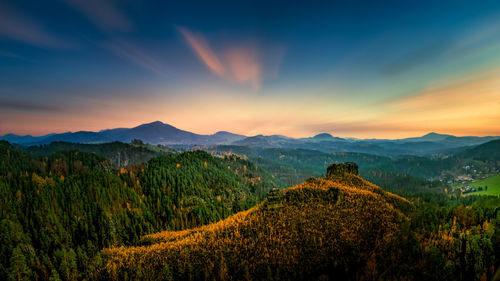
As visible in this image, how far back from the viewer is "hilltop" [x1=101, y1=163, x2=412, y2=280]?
1323cm

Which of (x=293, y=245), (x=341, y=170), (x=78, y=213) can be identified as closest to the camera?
(x=293, y=245)

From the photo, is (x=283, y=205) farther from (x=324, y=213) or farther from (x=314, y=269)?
(x=314, y=269)

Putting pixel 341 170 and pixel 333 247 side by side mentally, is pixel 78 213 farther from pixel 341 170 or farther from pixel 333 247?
pixel 333 247

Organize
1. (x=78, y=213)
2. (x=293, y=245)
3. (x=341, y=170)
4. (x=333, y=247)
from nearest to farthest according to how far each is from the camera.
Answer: (x=333, y=247) → (x=293, y=245) → (x=341, y=170) → (x=78, y=213)

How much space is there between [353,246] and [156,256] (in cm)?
2165

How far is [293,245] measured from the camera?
50.1 feet

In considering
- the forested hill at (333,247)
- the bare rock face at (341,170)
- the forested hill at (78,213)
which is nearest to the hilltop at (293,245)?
the forested hill at (333,247)

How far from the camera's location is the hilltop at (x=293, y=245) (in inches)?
521

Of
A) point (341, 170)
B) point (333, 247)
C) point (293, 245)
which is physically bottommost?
point (293, 245)

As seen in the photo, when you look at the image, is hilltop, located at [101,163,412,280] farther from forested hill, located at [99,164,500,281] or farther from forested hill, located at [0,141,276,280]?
forested hill, located at [0,141,276,280]

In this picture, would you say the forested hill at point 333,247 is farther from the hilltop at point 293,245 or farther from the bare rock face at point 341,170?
the bare rock face at point 341,170

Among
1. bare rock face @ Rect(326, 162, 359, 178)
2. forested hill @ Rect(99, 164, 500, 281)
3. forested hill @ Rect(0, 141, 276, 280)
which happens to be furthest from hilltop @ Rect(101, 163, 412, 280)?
forested hill @ Rect(0, 141, 276, 280)

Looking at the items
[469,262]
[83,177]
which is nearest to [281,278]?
[469,262]

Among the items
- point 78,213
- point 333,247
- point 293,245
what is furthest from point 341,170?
point 78,213
